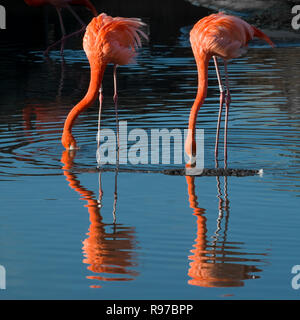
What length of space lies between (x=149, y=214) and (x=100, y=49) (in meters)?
2.61

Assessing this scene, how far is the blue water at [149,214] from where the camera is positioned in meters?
4.29

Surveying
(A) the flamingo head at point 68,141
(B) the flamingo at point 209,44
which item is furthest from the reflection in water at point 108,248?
(A) the flamingo head at point 68,141

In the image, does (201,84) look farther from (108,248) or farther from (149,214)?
(108,248)

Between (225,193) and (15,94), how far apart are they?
7.04 meters

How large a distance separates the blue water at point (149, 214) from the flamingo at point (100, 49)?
13.1 inches

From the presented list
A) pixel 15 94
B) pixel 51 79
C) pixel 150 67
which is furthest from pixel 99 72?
pixel 150 67

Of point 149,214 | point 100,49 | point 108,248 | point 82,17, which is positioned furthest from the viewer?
point 82,17

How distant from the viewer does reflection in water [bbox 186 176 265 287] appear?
4.28 metres

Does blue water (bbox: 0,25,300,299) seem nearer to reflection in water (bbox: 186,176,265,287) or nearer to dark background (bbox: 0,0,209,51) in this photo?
reflection in water (bbox: 186,176,265,287)

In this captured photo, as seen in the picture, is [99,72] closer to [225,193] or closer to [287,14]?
[225,193]

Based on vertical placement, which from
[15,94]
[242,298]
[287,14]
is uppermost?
[287,14]

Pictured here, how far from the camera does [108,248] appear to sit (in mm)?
4875

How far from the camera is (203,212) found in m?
5.68

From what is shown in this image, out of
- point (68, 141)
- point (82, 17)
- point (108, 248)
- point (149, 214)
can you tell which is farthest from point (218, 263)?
point (82, 17)
